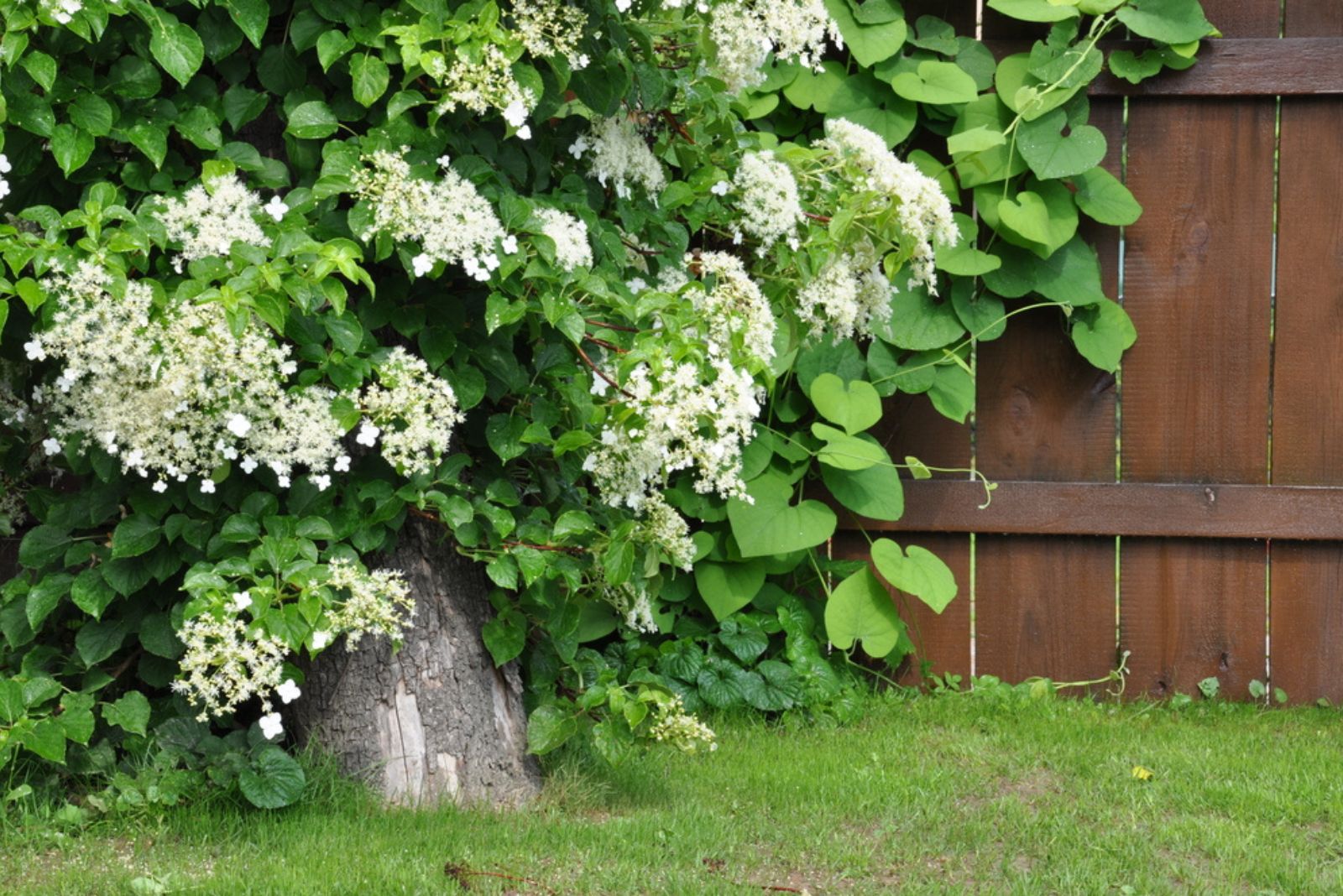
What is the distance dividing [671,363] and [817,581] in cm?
165

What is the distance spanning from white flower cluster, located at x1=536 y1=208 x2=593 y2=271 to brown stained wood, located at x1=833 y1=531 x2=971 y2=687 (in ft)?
5.53

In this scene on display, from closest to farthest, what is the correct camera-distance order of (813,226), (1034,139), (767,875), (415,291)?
(767,875) < (415,291) < (813,226) < (1034,139)

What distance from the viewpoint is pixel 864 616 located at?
3.51 metres

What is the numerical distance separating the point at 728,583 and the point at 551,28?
Answer: 1648 millimetres

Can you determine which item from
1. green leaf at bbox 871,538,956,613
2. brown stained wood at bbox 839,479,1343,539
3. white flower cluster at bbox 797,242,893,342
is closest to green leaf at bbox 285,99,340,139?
white flower cluster at bbox 797,242,893,342

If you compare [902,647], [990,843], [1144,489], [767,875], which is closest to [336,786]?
[767,875]

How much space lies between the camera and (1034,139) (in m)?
3.43

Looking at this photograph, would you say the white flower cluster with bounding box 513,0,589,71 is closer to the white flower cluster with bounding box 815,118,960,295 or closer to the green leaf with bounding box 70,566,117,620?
the white flower cluster with bounding box 815,118,960,295

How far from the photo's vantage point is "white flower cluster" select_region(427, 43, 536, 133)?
2.11 metres

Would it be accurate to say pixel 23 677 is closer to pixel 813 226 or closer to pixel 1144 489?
pixel 813 226

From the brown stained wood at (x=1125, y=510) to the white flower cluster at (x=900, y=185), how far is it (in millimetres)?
974

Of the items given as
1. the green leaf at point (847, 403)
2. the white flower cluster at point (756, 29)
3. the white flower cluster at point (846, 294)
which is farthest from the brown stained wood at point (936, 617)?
the white flower cluster at point (756, 29)

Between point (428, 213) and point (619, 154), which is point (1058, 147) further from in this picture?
A: point (428, 213)

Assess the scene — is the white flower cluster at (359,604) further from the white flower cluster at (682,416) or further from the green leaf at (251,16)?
the green leaf at (251,16)
